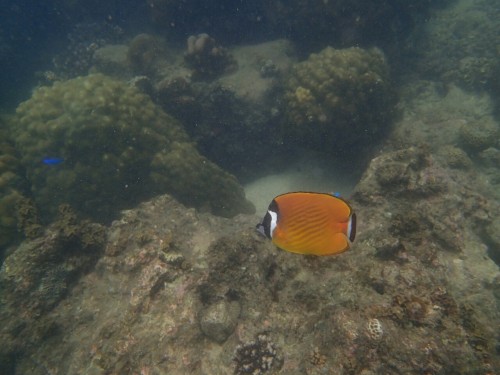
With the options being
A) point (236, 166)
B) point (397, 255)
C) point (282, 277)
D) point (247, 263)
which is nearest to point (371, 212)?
point (397, 255)

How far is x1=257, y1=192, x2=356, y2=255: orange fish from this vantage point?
2.18m

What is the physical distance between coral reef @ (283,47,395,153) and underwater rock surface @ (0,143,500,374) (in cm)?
Result: 313

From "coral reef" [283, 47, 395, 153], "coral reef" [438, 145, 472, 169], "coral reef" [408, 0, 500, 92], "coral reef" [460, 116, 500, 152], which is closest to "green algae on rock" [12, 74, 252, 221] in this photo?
"coral reef" [283, 47, 395, 153]

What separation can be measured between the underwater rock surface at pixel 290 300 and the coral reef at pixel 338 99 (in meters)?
3.13

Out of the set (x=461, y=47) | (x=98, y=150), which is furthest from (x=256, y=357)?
(x=461, y=47)

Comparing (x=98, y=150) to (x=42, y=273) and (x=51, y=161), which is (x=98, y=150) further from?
(x=42, y=273)

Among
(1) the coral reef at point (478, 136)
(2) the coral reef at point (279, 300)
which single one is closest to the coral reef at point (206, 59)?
(2) the coral reef at point (279, 300)

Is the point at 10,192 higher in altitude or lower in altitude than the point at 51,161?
lower

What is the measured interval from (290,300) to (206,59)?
26.6 ft

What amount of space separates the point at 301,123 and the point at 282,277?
5.08m

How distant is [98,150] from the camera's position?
6617 millimetres

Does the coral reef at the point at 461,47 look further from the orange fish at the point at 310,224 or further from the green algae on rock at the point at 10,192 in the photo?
the green algae on rock at the point at 10,192

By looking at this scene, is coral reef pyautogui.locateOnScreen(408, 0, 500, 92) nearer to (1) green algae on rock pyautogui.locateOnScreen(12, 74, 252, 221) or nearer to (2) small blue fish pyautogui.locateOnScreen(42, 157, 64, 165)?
(1) green algae on rock pyautogui.locateOnScreen(12, 74, 252, 221)

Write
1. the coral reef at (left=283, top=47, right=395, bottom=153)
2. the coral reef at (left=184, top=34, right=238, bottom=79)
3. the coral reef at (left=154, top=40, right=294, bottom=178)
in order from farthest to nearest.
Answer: the coral reef at (left=184, top=34, right=238, bottom=79), the coral reef at (left=154, top=40, right=294, bottom=178), the coral reef at (left=283, top=47, right=395, bottom=153)
